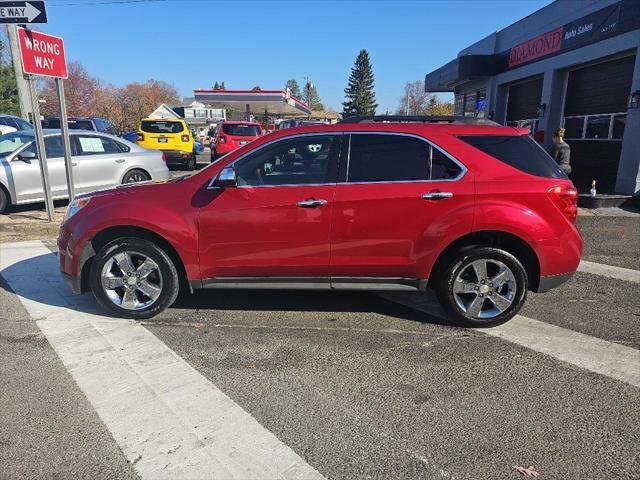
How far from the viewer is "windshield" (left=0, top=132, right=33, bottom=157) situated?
934 cm

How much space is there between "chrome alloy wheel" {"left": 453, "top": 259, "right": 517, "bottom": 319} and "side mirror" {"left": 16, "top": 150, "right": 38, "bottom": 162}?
851 centimetres

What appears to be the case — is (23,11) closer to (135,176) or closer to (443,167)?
(135,176)

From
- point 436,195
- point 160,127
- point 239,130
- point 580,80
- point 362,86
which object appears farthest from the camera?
point 362,86

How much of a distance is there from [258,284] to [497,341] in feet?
7.00

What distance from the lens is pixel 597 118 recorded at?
43.3 ft

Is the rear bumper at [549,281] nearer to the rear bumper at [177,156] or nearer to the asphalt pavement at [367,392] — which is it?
the asphalt pavement at [367,392]

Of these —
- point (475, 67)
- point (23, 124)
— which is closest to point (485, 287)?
point (475, 67)

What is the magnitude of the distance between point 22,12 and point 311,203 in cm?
614

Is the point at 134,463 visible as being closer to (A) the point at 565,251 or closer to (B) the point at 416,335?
(B) the point at 416,335

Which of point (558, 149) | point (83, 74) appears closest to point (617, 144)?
point (558, 149)

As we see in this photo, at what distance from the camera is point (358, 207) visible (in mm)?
4109

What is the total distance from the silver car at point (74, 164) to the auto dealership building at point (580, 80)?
1123 centimetres

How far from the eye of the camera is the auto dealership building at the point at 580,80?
449 inches

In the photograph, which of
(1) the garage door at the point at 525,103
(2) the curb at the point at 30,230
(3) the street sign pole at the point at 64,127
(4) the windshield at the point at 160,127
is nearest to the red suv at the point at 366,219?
(2) the curb at the point at 30,230
